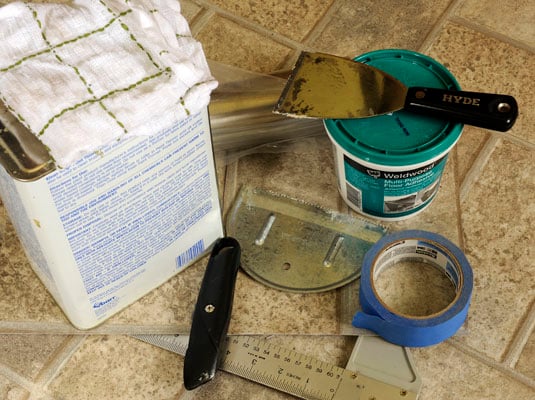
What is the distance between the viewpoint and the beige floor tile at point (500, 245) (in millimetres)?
979

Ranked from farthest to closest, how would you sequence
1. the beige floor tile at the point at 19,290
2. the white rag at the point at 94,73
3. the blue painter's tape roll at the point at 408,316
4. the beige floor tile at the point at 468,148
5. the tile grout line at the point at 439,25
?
the tile grout line at the point at 439,25 < the beige floor tile at the point at 468,148 < the beige floor tile at the point at 19,290 < the blue painter's tape roll at the point at 408,316 < the white rag at the point at 94,73

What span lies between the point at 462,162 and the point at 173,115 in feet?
1.60

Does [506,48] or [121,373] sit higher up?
[506,48]

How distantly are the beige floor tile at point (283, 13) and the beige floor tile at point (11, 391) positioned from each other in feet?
2.12

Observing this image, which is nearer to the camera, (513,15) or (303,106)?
(303,106)

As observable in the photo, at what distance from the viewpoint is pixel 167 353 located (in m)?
0.97

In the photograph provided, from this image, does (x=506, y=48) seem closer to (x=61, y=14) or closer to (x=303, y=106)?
(x=303, y=106)

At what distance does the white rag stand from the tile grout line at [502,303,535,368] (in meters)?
0.47

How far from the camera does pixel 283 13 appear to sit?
50.2 inches

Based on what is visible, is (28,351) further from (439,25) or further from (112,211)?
(439,25)

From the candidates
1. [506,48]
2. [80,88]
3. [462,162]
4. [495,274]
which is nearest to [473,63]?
[506,48]

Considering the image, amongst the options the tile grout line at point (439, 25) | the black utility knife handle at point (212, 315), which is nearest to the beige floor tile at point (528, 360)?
the black utility knife handle at point (212, 315)

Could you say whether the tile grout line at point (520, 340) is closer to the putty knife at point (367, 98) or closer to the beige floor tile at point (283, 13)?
the putty knife at point (367, 98)

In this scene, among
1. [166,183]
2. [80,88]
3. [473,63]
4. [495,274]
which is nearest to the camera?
[80,88]
